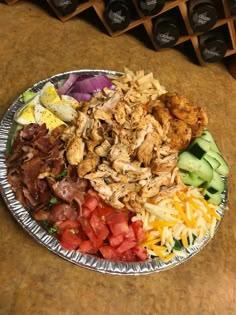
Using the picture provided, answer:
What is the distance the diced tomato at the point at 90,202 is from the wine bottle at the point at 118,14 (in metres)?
1.02

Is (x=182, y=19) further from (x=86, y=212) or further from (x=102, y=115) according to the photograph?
(x=86, y=212)

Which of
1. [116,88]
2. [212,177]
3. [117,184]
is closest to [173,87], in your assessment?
[116,88]

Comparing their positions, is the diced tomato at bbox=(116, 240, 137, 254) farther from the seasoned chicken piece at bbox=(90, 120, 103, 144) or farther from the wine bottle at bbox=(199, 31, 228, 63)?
the wine bottle at bbox=(199, 31, 228, 63)

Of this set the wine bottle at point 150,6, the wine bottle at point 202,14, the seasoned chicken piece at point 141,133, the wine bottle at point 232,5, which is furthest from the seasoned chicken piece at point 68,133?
the wine bottle at point 232,5

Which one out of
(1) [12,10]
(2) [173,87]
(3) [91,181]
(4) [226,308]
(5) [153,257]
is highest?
(1) [12,10]

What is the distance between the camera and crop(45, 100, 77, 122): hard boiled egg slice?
1493 mm

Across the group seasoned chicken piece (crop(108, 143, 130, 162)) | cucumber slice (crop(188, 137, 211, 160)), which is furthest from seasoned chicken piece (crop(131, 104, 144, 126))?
cucumber slice (crop(188, 137, 211, 160))

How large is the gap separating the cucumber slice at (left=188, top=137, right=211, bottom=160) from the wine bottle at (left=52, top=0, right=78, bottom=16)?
3.07 feet

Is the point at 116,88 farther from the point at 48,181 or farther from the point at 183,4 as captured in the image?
the point at 183,4

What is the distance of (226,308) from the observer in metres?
1.47

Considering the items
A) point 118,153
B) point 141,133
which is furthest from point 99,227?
point 141,133

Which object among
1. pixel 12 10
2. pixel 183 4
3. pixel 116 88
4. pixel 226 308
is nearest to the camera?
pixel 226 308

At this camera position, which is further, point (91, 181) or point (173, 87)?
point (173, 87)

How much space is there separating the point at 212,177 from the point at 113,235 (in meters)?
0.42
